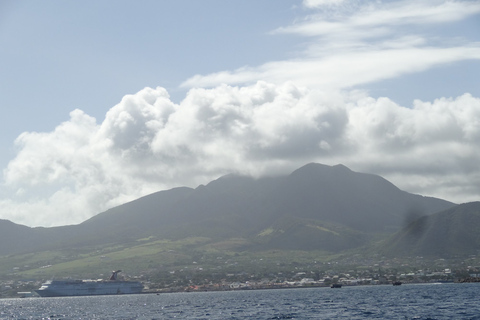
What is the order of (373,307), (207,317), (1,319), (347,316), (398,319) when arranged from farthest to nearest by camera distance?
(1,319) < (373,307) < (207,317) < (347,316) < (398,319)

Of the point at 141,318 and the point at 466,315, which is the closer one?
the point at 466,315

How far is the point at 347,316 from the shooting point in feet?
398

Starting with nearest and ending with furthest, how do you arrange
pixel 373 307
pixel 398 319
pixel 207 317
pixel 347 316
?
1. pixel 398 319
2. pixel 347 316
3. pixel 207 317
4. pixel 373 307

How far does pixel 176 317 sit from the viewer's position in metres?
137

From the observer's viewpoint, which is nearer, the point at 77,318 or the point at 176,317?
the point at 176,317

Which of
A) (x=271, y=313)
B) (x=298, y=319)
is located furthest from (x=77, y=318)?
(x=298, y=319)

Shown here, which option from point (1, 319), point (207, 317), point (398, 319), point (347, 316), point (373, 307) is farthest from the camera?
point (1, 319)

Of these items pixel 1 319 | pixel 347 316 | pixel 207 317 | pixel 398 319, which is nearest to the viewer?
pixel 398 319

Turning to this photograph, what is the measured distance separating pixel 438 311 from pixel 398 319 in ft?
57.4

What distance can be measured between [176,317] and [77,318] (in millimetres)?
28751

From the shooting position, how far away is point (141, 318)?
454 ft

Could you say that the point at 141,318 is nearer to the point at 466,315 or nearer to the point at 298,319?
the point at 298,319

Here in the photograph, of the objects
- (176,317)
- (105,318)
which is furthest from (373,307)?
(105,318)

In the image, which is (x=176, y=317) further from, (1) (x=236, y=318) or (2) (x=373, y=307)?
(2) (x=373, y=307)
